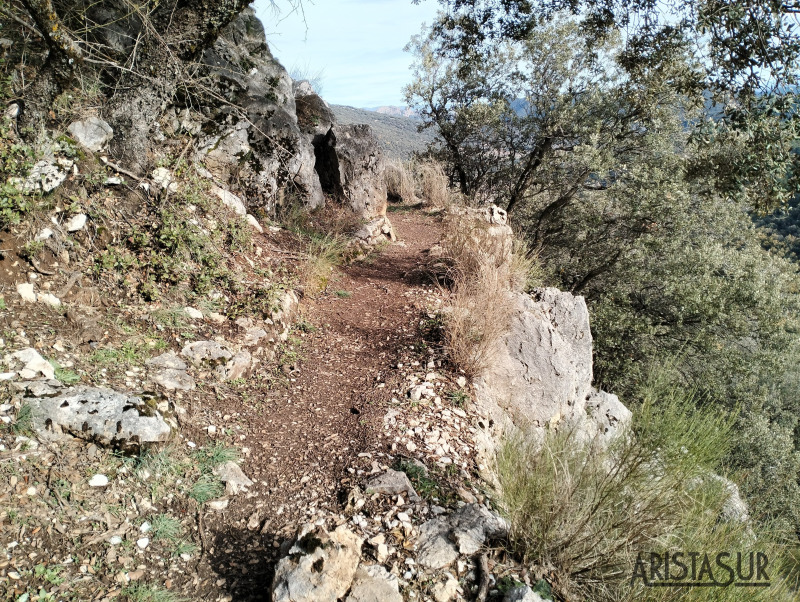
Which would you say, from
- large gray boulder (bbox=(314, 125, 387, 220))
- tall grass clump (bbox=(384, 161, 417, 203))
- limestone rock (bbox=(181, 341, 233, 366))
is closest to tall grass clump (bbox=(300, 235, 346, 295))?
limestone rock (bbox=(181, 341, 233, 366))

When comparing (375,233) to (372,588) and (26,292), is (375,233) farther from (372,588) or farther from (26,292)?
(372,588)

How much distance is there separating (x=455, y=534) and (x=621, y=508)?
0.82m

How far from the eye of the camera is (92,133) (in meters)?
4.30

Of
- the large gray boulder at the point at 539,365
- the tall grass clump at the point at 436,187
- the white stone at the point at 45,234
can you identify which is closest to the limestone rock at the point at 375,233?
the large gray boulder at the point at 539,365

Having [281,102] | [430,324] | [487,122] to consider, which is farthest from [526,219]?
[430,324]

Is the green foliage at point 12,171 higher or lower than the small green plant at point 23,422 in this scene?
higher

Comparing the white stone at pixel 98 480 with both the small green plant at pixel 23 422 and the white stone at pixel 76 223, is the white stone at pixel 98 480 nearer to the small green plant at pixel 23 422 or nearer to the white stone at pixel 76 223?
the small green plant at pixel 23 422

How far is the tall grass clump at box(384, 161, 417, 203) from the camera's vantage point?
12.4m

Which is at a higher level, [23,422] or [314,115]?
[314,115]

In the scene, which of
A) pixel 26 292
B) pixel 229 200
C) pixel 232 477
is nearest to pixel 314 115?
pixel 229 200

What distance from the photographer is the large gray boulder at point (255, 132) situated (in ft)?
20.6

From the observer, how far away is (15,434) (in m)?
2.47

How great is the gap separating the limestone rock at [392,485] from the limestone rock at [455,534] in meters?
0.26

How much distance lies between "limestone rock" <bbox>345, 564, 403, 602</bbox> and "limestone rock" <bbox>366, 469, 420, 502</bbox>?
610 millimetres
